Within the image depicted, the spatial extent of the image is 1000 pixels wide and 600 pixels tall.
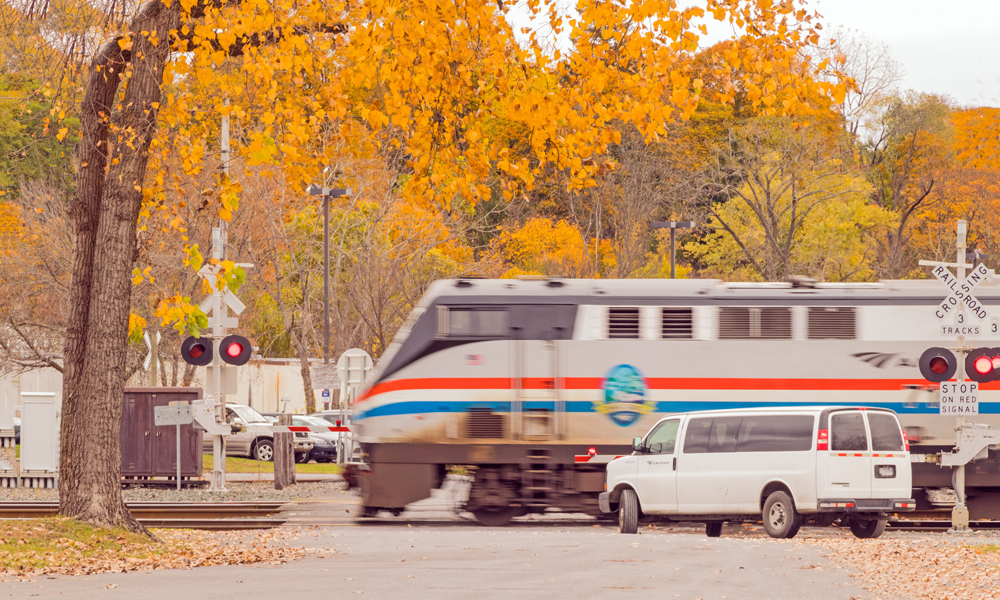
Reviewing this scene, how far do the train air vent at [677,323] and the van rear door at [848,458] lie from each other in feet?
11.1

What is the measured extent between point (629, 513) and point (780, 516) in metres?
2.17

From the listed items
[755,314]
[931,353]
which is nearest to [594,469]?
[755,314]

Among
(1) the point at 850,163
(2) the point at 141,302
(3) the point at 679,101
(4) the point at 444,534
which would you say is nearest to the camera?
(3) the point at 679,101

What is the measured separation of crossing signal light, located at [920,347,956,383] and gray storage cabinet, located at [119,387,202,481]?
14.6 metres

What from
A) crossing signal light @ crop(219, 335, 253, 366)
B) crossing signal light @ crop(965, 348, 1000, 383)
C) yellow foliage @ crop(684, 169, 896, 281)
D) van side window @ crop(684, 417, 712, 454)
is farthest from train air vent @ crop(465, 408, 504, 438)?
yellow foliage @ crop(684, 169, 896, 281)

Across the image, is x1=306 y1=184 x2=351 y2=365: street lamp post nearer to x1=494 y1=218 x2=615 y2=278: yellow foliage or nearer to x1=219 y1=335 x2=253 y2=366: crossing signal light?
x1=494 y1=218 x2=615 y2=278: yellow foliage

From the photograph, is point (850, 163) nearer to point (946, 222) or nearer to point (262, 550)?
point (946, 222)

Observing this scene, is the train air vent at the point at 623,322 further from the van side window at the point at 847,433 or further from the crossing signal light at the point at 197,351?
the crossing signal light at the point at 197,351

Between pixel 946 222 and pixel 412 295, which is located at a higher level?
pixel 946 222

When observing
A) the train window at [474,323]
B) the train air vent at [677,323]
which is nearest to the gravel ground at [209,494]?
the train window at [474,323]

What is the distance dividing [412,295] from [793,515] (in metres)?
24.1

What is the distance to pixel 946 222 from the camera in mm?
60750

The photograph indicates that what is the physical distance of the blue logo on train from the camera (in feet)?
61.1

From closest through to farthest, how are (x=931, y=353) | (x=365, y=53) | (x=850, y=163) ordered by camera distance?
(x=365, y=53) < (x=931, y=353) < (x=850, y=163)
